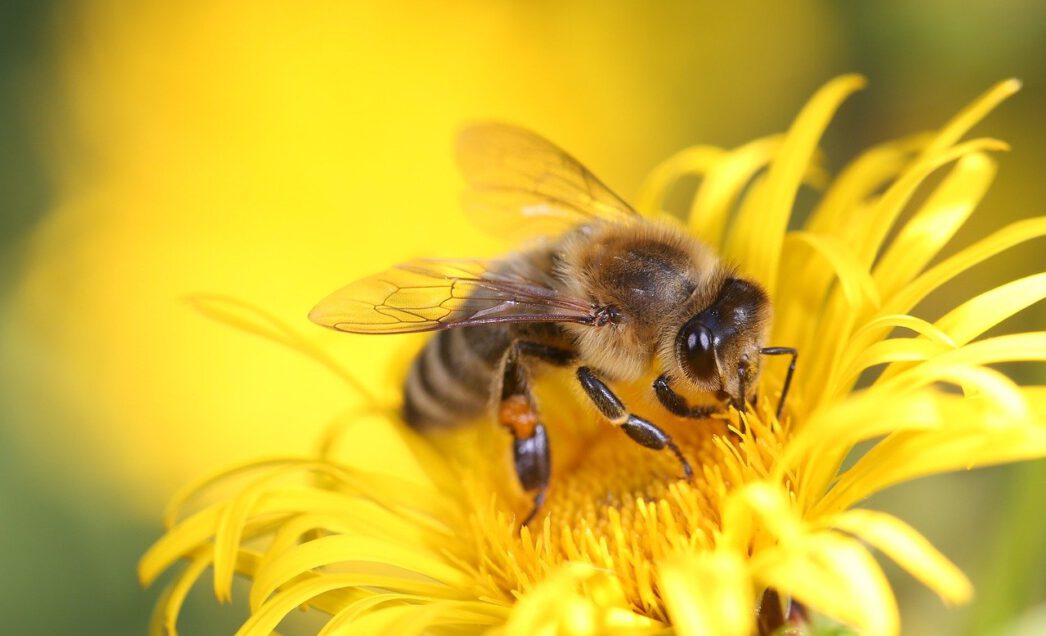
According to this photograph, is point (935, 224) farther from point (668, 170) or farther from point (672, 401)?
point (668, 170)

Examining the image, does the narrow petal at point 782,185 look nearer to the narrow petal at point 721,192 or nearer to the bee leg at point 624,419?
the narrow petal at point 721,192

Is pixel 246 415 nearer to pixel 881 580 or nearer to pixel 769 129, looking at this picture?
pixel 769 129

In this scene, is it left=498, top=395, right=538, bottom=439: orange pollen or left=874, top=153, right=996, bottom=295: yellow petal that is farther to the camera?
left=498, top=395, right=538, bottom=439: orange pollen

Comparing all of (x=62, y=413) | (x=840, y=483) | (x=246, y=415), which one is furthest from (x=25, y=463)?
(x=840, y=483)

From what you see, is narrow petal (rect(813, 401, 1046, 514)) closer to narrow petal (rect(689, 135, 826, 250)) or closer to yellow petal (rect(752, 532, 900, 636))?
yellow petal (rect(752, 532, 900, 636))

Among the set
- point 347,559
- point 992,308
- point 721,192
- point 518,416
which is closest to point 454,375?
point 518,416

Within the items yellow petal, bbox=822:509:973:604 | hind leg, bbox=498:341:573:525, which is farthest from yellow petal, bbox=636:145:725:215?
yellow petal, bbox=822:509:973:604

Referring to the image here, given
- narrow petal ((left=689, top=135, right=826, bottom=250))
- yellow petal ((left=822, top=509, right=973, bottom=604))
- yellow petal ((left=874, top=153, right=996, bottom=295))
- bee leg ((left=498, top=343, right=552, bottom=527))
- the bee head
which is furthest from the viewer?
narrow petal ((left=689, top=135, right=826, bottom=250))

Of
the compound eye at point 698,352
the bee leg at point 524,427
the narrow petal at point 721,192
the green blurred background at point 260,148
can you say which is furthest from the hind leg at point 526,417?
the green blurred background at point 260,148
